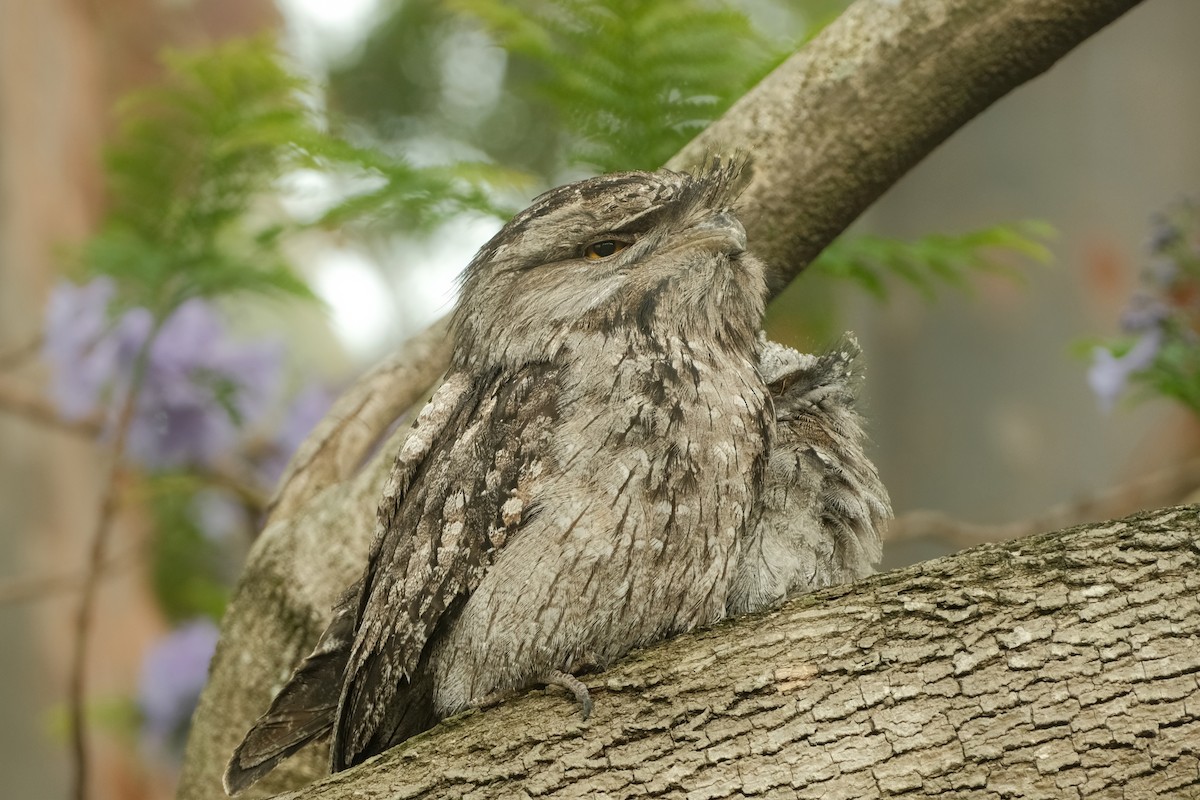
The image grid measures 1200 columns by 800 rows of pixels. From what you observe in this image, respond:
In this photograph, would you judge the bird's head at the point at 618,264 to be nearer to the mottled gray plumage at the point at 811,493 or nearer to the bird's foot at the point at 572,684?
the mottled gray plumage at the point at 811,493

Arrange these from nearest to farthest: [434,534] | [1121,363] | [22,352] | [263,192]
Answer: [434,534] → [1121,363] → [263,192] → [22,352]

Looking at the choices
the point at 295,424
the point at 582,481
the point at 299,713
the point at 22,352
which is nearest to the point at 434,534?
the point at 582,481

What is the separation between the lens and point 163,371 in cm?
368

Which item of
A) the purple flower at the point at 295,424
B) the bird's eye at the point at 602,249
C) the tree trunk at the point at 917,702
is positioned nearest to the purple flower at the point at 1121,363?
the tree trunk at the point at 917,702

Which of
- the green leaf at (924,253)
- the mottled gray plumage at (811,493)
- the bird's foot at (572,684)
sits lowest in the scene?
the bird's foot at (572,684)

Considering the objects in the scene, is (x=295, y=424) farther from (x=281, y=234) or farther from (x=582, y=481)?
Result: (x=582, y=481)

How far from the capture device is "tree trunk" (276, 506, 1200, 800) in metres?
1.67

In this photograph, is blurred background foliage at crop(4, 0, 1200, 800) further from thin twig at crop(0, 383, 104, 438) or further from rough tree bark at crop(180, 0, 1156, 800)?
rough tree bark at crop(180, 0, 1156, 800)

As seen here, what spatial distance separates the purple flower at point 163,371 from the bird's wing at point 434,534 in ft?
5.55

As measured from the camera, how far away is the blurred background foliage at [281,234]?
3.06 m

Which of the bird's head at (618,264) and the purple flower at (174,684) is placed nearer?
the bird's head at (618,264)

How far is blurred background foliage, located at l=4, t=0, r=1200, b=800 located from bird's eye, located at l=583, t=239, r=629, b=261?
73 centimetres

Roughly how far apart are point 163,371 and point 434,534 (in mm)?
2066

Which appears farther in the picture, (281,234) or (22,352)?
(22,352)
